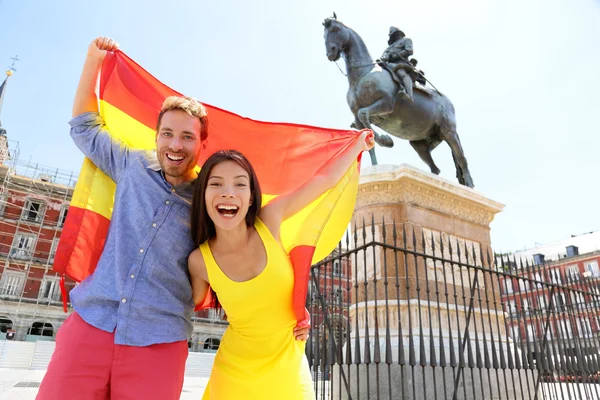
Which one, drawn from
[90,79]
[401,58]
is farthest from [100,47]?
[401,58]

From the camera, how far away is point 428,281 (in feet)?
17.6

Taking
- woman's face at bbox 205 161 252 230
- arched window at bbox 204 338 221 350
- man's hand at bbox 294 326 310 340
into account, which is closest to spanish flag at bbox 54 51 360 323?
man's hand at bbox 294 326 310 340

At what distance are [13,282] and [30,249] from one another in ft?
9.16

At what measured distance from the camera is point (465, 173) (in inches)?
292

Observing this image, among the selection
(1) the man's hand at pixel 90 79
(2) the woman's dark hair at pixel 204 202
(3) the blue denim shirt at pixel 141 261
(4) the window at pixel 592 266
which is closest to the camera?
(3) the blue denim shirt at pixel 141 261

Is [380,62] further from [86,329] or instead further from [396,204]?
[86,329]

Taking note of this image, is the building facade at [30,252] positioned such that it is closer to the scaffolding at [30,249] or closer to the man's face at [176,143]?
the scaffolding at [30,249]

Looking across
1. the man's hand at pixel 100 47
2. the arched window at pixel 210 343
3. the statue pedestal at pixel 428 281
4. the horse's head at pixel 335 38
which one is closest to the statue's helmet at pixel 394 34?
the horse's head at pixel 335 38

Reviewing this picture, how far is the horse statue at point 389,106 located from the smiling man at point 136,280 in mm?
4637

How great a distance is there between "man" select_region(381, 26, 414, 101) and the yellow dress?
5.54 meters

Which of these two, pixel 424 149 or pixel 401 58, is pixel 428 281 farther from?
pixel 401 58

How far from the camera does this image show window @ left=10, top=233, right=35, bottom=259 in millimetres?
32188

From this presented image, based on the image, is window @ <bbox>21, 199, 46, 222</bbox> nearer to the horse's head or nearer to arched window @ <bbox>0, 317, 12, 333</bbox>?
arched window @ <bbox>0, 317, 12, 333</bbox>

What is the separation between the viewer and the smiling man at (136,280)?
1.54 meters
